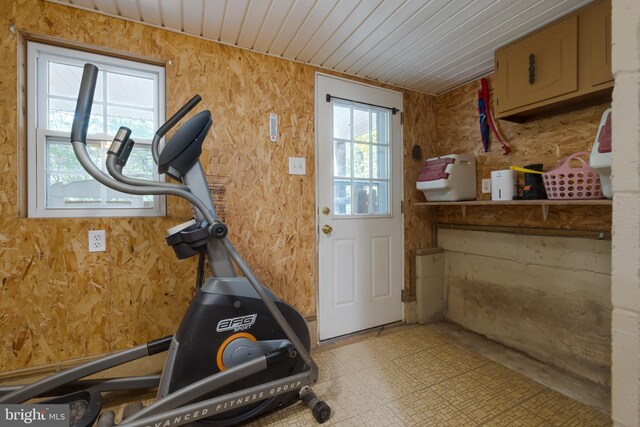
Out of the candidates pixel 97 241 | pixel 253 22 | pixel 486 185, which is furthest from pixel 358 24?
pixel 97 241

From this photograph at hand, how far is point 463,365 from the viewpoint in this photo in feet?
6.53

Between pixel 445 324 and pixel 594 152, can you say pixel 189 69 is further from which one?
pixel 445 324

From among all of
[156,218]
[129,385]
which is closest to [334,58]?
[156,218]

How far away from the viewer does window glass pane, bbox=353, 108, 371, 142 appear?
253 centimetres

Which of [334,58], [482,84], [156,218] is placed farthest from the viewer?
[482,84]

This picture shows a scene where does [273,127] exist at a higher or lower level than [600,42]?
lower

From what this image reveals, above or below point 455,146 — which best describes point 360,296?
below

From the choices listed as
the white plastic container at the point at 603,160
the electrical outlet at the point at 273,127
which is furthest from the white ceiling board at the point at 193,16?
the white plastic container at the point at 603,160

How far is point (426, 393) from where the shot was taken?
1.68 meters

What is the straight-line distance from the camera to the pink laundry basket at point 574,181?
65.2 inches

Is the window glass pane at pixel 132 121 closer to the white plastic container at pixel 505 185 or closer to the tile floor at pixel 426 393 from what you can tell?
the tile floor at pixel 426 393

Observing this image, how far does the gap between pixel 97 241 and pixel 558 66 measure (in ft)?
10.3

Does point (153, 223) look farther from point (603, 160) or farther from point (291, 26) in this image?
point (603, 160)

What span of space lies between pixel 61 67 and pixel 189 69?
0.74 meters
